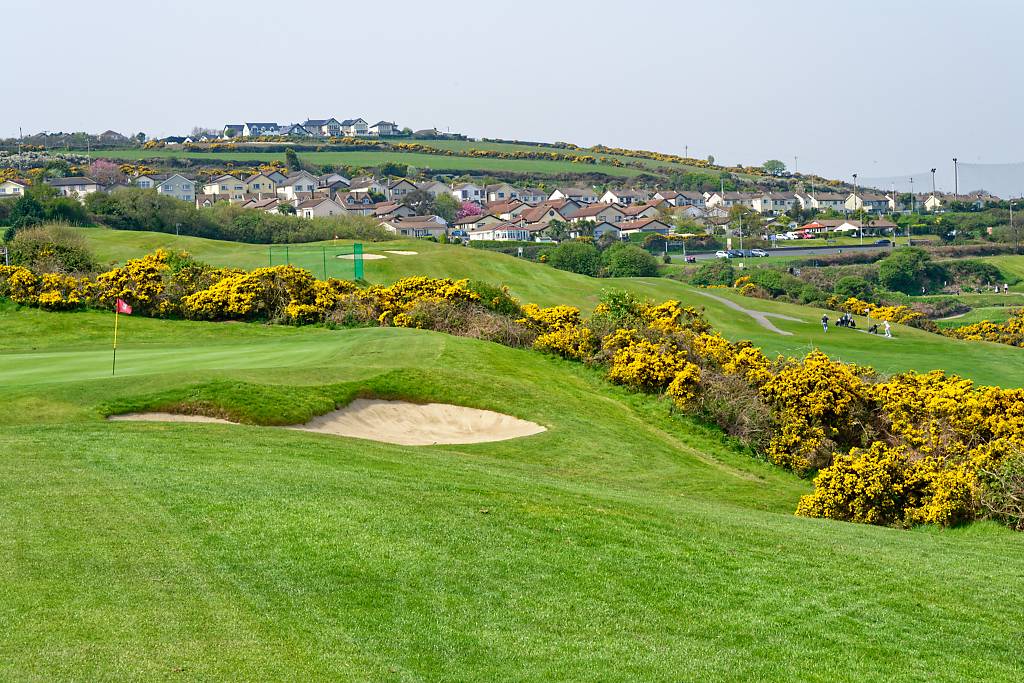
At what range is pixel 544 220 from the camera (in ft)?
482

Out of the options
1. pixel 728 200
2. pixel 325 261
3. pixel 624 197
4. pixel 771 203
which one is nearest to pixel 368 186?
pixel 624 197

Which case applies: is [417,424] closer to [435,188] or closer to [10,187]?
[10,187]

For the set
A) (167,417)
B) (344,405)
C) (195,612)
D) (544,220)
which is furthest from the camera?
(544,220)

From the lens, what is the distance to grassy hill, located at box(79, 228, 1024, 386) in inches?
2045

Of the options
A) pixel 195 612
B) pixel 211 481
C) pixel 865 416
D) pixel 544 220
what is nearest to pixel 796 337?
pixel 865 416

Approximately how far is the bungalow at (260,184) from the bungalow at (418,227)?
3452 cm

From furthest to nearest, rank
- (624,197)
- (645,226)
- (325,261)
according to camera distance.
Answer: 1. (624,197)
2. (645,226)
3. (325,261)

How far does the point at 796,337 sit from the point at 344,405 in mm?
38269

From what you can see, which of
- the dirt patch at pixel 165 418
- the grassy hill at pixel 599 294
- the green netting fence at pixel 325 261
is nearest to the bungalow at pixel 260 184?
the grassy hill at pixel 599 294

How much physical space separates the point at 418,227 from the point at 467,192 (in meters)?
45.7

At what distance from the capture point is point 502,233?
14038cm

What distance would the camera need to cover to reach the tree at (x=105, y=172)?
466 ft

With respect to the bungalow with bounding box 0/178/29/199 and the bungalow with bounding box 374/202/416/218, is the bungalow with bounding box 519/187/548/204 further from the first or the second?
the bungalow with bounding box 0/178/29/199

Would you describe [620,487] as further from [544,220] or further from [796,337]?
[544,220]
